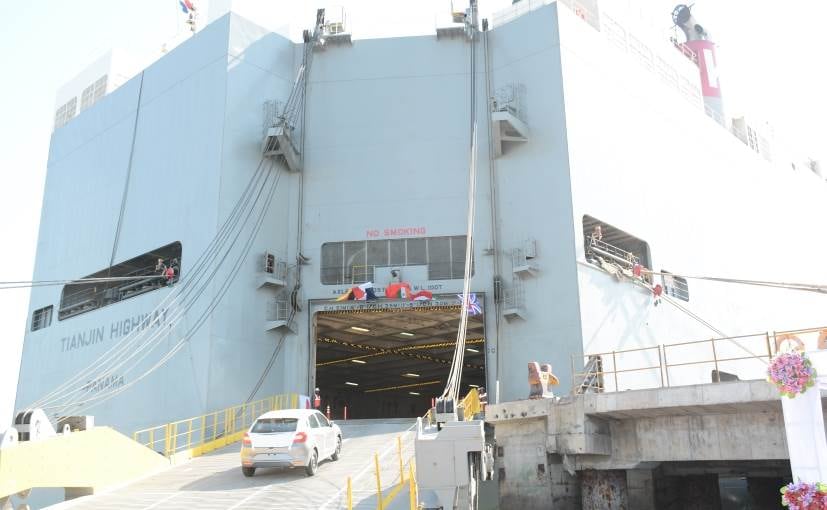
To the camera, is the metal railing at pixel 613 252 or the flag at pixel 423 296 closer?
the metal railing at pixel 613 252

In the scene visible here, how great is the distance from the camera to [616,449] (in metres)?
18.5

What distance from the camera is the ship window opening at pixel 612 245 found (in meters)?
28.6

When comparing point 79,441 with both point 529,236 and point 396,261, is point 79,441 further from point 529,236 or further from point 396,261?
point 529,236

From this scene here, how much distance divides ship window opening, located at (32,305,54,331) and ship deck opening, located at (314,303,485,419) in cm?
1271

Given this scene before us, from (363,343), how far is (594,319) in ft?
41.9

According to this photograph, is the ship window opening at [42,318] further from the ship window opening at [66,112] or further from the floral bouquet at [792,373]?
the floral bouquet at [792,373]

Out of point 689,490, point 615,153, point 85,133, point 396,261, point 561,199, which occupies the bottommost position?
point 689,490

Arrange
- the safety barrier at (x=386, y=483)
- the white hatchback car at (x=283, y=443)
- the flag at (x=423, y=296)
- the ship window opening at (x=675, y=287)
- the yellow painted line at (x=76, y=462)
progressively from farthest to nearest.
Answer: the ship window opening at (x=675, y=287), the flag at (x=423, y=296), the white hatchback car at (x=283, y=443), the yellow painted line at (x=76, y=462), the safety barrier at (x=386, y=483)

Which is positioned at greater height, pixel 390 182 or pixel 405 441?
pixel 390 182

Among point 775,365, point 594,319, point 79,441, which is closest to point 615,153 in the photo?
point 594,319

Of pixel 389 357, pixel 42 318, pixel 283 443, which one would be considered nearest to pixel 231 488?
pixel 283 443

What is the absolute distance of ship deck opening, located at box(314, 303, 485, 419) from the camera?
31328mm

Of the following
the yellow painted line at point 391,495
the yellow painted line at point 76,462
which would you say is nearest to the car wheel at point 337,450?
the yellow painted line at point 391,495

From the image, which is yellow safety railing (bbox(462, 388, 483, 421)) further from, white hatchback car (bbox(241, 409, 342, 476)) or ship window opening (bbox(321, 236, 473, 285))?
ship window opening (bbox(321, 236, 473, 285))
